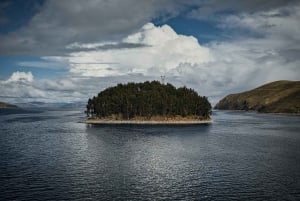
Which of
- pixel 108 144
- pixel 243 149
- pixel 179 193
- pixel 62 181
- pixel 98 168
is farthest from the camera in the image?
pixel 108 144

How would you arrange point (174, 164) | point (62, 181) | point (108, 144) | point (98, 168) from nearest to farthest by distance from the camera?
point (62, 181) → point (98, 168) → point (174, 164) → point (108, 144)

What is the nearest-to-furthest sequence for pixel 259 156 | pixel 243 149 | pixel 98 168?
pixel 98 168
pixel 259 156
pixel 243 149

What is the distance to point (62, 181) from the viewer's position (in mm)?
64562

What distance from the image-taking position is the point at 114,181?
6538cm

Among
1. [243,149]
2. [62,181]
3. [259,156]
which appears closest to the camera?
[62,181]

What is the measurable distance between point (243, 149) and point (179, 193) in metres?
60.3

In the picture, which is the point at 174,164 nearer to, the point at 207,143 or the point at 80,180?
the point at 80,180

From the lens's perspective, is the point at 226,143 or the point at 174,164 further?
the point at 226,143

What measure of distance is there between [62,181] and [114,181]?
1083cm

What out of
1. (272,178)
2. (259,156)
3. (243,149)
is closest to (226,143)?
(243,149)

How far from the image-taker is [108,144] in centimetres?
12200

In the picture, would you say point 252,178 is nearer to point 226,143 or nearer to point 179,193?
point 179,193

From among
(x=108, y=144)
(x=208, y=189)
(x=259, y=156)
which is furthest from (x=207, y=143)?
(x=208, y=189)

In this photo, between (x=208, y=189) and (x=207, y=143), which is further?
(x=207, y=143)
